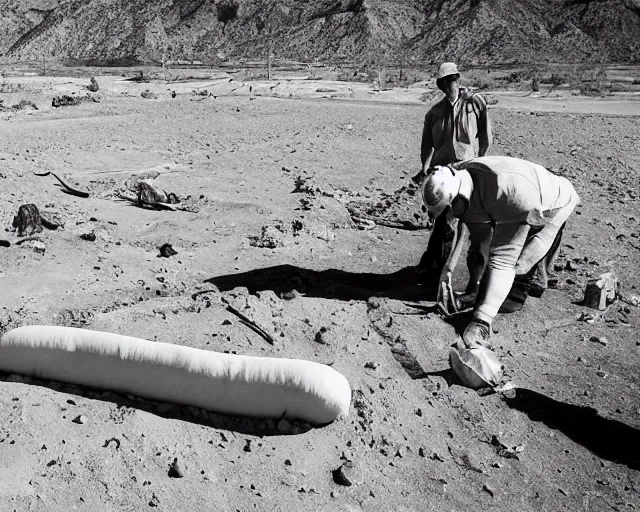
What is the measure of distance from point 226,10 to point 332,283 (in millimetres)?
48664

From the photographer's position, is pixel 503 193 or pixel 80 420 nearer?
pixel 80 420

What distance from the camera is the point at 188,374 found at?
3.37 meters

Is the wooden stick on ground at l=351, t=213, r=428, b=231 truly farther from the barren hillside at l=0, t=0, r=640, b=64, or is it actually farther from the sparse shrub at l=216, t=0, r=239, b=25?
the sparse shrub at l=216, t=0, r=239, b=25

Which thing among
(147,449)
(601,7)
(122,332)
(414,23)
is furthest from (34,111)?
(601,7)

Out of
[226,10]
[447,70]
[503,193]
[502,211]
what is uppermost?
[226,10]

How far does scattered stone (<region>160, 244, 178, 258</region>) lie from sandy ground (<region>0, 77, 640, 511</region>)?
0.08 m

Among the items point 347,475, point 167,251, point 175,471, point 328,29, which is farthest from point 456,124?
point 328,29

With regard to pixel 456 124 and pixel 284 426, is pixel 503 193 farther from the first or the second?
pixel 284 426

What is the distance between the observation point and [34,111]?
12.9 meters

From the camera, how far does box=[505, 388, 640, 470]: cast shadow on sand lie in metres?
3.53

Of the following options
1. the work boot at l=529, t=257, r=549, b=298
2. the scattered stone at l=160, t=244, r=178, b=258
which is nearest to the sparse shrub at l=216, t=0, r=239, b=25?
the scattered stone at l=160, t=244, r=178, b=258

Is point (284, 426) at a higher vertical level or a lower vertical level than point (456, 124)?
lower

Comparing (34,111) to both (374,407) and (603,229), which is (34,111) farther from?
(374,407)

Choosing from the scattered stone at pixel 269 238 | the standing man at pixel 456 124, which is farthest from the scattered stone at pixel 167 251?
the standing man at pixel 456 124
